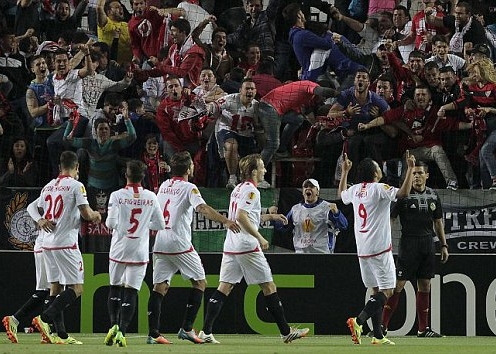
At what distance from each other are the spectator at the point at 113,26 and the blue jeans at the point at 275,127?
3077 millimetres

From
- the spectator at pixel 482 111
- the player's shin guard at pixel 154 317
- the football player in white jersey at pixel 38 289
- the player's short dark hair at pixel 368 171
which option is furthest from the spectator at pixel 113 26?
the player's short dark hair at pixel 368 171

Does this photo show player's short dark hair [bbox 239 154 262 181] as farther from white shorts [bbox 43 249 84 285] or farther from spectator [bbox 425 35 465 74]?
spectator [bbox 425 35 465 74]

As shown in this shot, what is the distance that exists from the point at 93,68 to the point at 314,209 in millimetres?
4016

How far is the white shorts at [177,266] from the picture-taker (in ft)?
37.7

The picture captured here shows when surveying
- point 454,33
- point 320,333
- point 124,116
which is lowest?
point 320,333

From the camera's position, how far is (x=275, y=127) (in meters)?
14.7

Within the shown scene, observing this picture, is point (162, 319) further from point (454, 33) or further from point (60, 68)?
point (454, 33)

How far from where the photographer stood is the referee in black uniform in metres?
12.6

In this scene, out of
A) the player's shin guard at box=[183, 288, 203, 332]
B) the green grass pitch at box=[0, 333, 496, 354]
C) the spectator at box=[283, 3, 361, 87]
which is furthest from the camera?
the spectator at box=[283, 3, 361, 87]

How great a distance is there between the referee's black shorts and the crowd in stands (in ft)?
6.03

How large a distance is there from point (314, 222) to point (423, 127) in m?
2.14

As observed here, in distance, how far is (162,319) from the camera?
13516mm

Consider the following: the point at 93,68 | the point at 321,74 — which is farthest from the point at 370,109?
the point at 93,68

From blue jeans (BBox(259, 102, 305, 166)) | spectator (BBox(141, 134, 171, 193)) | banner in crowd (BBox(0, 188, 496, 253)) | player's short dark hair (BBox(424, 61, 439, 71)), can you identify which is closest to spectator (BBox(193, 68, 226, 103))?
blue jeans (BBox(259, 102, 305, 166))
